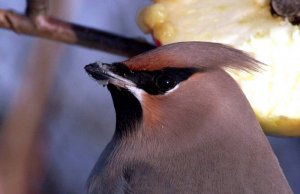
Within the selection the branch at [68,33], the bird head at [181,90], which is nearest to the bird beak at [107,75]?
the bird head at [181,90]

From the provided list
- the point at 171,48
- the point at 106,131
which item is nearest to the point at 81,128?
the point at 106,131

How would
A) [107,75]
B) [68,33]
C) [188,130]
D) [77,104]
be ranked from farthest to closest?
[77,104], [68,33], [188,130], [107,75]

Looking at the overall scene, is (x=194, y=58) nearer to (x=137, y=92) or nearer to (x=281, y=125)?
(x=137, y=92)

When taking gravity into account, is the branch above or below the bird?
above

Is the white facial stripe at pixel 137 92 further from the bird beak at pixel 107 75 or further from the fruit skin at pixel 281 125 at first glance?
the fruit skin at pixel 281 125

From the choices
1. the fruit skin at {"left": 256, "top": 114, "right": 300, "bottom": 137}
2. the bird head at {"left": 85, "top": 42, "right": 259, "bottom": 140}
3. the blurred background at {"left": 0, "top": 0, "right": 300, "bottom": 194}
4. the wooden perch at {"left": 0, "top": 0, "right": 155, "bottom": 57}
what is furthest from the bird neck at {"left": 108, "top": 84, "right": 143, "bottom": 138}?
the blurred background at {"left": 0, "top": 0, "right": 300, "bottom": 194}

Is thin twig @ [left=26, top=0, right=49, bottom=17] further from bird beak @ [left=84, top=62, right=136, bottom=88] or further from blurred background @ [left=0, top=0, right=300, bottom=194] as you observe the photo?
blurred background @ [left=0, top=0, right=300, bottom=194]

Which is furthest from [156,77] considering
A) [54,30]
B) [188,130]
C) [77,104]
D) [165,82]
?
[77,104]
